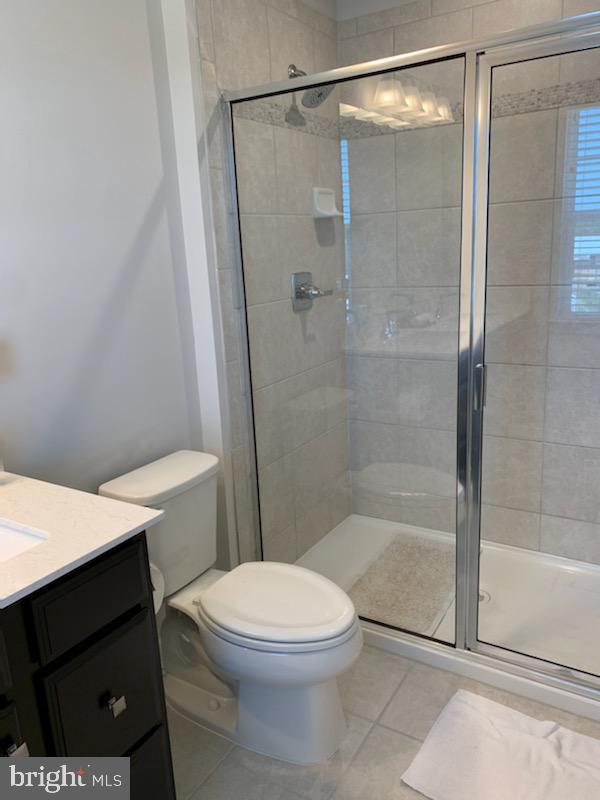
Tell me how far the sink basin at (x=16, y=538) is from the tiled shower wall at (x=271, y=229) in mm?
1048

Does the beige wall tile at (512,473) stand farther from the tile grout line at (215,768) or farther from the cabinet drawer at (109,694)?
the cabinet drawer at (109,694)

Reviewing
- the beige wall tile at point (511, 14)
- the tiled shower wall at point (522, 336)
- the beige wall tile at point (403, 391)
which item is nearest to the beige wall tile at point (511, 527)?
the tiled shower wall at point (522, 336)

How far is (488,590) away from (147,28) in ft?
7.53

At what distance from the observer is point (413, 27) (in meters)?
2.55

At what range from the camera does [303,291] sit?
2414 mm

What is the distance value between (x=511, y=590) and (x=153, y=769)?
158 centimetres

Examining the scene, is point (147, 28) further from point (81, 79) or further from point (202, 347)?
point (202, 347)

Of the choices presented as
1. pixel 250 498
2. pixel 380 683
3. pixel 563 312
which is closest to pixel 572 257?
pixel 563 312

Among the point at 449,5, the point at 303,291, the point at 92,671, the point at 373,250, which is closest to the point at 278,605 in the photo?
the point at 92,671

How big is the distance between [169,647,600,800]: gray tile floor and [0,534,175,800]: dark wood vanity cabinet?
1.19ft

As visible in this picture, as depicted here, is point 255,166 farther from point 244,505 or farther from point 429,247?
point 244,505

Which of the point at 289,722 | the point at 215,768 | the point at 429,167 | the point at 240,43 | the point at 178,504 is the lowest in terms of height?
the point at 215,768

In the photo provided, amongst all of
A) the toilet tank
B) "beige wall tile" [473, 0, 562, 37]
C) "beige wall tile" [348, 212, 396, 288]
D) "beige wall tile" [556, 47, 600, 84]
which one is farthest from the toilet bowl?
"beige wall tile" [473, 0, 562, 37]

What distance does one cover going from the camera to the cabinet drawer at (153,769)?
1332mm
